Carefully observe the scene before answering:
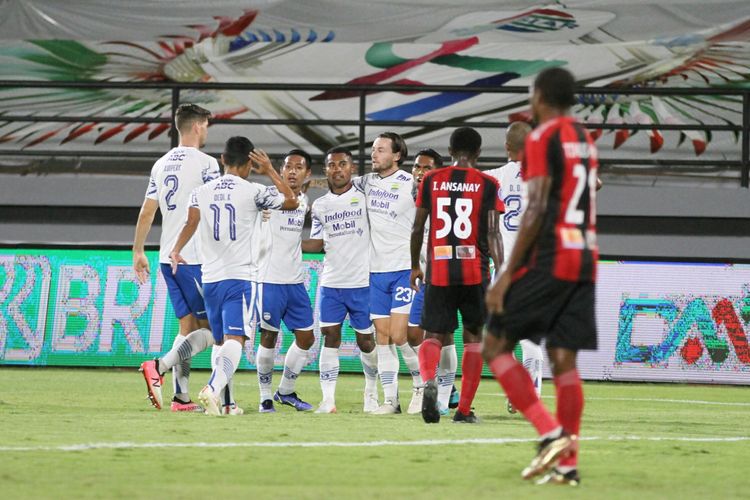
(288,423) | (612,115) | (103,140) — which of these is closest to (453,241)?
(288,423)

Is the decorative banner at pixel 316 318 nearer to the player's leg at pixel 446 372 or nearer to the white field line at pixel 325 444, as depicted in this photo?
the player's leg at pixel 446 372

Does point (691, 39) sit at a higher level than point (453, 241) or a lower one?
higher

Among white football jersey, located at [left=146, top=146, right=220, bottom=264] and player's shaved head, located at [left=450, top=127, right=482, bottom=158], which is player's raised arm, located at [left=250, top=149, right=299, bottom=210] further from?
player's shaved head, located at [left=450, top=127, right=482, bottom=158]

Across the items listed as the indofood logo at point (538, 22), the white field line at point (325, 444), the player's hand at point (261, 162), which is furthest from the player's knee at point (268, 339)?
the indofood logo at point (538, 22)

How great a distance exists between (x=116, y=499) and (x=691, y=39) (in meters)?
13.8

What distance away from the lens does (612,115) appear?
633 inches

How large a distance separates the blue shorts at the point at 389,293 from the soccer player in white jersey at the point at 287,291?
60 centimetres

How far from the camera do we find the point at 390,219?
30.9ft

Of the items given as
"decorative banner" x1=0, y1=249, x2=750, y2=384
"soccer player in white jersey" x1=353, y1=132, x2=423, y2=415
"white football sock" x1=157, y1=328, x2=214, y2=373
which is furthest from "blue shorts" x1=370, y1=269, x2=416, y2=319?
"decorative banner" x1=0, y1=249, x2=750, y2=384

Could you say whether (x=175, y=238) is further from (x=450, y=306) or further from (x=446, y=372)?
(x=450, y=306)

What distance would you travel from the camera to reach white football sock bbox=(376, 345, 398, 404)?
9156 mm

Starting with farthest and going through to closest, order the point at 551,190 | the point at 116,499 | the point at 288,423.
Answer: the point at 288,423
the point at 551,190
the point at 116,499

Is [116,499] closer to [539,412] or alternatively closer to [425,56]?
[539,412]

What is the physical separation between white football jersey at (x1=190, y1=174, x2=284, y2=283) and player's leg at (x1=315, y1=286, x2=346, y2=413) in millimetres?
1149
